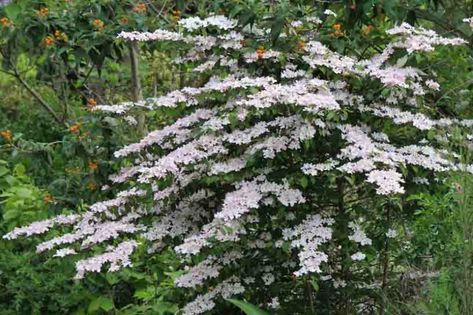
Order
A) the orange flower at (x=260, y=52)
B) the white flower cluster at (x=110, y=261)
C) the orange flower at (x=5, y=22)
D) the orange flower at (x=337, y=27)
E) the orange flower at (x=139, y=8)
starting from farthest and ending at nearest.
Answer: the orange flower at (x=139, y=8), the orange flower at (x=5, y=22), the orange flower at (x=337, y=27), the orange flower at (x=260, y=52), the white flower cluster at (x=110, y=261)

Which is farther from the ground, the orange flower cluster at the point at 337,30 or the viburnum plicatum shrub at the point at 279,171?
the orange flower cluster at the point at 337,30

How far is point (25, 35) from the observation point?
4.44 meters

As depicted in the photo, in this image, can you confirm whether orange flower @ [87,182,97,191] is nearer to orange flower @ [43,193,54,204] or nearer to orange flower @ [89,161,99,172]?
orange flower @ [89,161,99,172]

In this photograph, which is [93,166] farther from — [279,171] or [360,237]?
[360,237]

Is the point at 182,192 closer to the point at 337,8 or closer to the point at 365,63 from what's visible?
the point at 365,63

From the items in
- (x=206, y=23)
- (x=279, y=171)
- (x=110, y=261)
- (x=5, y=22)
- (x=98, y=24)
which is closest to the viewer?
(x=279, y=171)

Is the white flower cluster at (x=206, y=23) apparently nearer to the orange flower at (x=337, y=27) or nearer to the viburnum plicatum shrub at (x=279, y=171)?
the viburnum plicatum shrub at (x=279, y=171)

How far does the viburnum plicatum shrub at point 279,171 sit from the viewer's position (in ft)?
9.27

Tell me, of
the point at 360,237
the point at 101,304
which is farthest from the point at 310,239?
the point at 101,304

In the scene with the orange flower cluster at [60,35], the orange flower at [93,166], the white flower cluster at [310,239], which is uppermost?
the orange flower cluster at [60,35]

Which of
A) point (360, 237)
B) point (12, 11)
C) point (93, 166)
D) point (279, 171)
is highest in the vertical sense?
point (12, 11)

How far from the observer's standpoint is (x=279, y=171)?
2.96 metres

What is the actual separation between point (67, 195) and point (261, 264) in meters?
1.77

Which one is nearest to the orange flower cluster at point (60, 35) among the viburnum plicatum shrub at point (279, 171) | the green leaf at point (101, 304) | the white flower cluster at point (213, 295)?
the viburnum plicatum shrub at point (279, 171)
